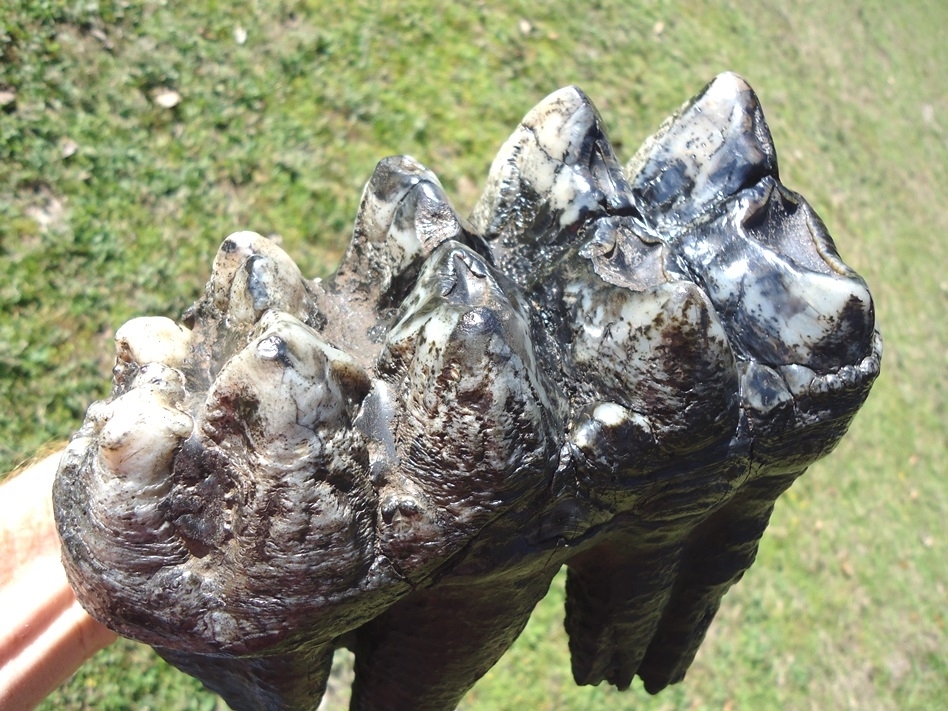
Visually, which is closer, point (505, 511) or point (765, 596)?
point (505, 511)

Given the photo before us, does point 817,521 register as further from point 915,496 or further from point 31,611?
point 31,611

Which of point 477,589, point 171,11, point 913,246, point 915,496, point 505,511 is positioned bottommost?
point 915,496

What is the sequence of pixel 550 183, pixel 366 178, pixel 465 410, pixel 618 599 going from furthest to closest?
pixel 366 178 → pixel 618 599 → pixel 550 183 → pixel 465 410

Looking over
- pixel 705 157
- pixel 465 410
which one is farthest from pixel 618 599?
pixel 705 157

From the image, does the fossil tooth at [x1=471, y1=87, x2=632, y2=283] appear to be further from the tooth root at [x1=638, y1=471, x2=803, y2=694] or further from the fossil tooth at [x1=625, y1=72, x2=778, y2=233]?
the tooth root at [x1=638, y1=471, x2=803, y2=694]

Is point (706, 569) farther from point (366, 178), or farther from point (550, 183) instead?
point (366, 178)

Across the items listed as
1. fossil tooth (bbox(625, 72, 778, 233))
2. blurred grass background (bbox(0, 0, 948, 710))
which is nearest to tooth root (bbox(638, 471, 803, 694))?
fossil tooth (bbox(625, 72, 778, 233))

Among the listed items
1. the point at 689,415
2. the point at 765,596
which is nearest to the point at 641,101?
the point at 765,596
